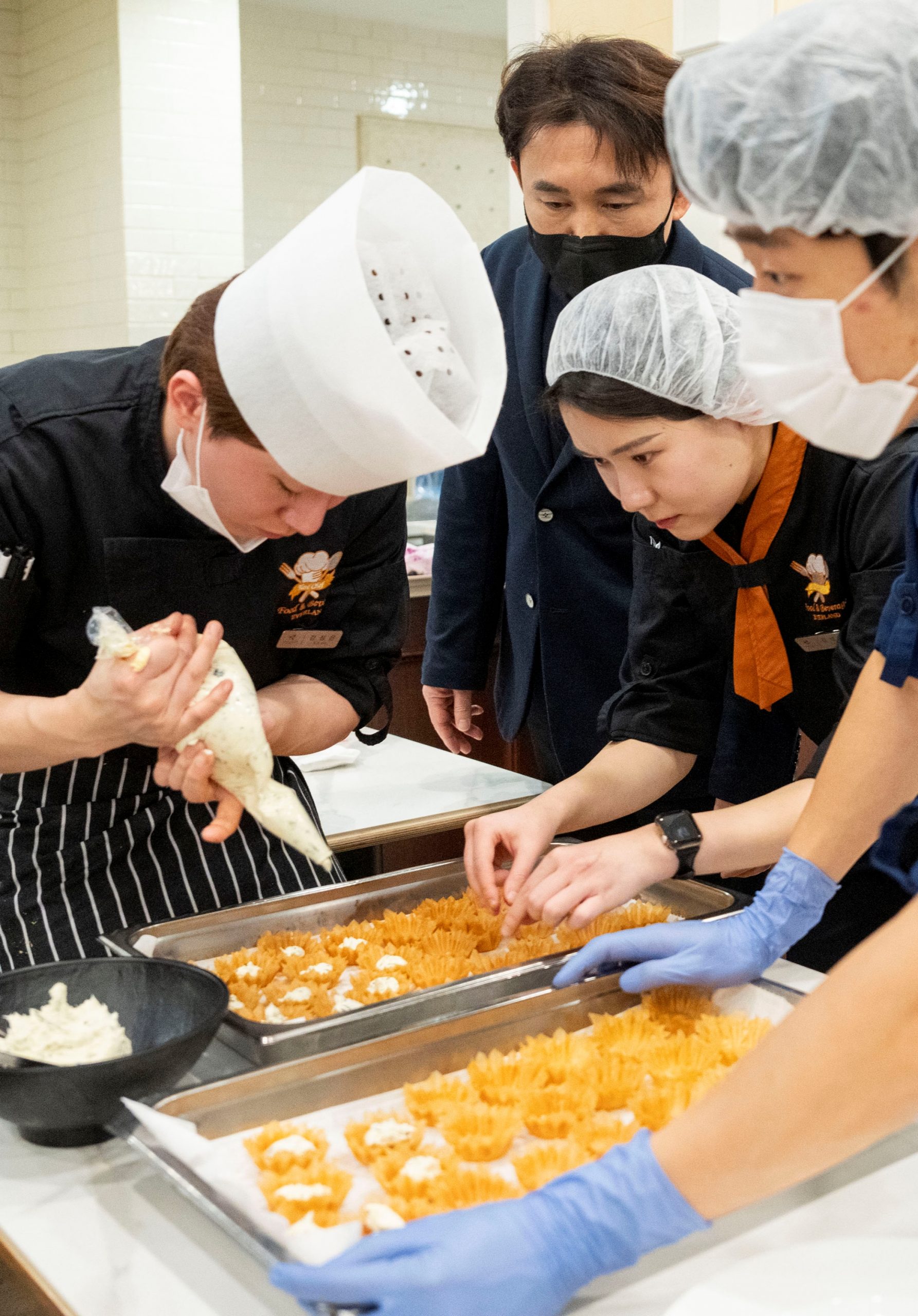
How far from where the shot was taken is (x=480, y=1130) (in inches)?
45.8

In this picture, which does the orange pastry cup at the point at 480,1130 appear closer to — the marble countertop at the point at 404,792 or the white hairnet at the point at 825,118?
A: the white hairnet at the point at 825,118

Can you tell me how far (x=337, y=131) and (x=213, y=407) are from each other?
5.62 metres

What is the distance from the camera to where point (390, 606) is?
6.54 ft

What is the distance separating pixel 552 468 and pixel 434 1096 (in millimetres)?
1482

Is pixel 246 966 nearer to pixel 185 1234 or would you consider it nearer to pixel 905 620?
pixel 185 1234

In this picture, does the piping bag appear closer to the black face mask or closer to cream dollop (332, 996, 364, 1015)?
cream dollop (332, 996, 364, 1015)

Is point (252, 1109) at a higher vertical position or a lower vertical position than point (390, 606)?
lower

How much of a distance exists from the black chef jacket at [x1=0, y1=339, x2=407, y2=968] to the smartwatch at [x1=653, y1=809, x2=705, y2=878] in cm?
51

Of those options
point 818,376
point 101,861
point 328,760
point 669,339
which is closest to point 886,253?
point 818,376

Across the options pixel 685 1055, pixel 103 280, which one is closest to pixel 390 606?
pixel 685 1055

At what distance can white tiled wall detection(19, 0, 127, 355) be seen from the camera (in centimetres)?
512

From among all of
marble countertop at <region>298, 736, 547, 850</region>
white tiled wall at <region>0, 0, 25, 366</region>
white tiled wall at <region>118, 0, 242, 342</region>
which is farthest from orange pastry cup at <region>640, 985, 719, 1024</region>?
white tiled wall at <region>0, 0, 25, 366</region>

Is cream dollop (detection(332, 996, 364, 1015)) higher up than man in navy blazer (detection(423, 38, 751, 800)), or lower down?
lower down

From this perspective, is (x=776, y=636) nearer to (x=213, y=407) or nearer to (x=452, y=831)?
(x=213, y=407)
